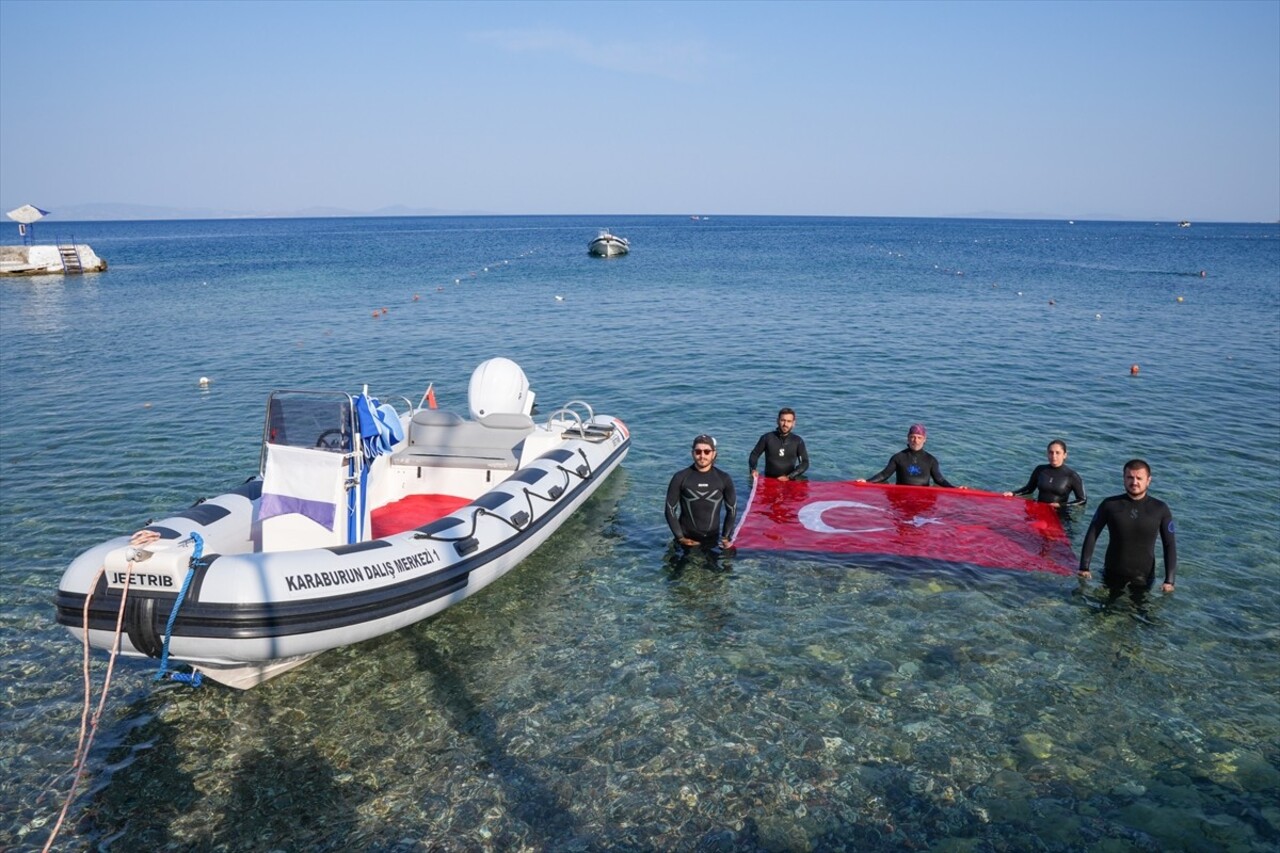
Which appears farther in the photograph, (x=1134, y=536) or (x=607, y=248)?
(x=607, y=248)

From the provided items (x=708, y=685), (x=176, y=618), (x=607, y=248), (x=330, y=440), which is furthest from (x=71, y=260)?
(x=708, y=685)

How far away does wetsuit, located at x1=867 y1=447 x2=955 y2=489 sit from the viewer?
37.1 feet

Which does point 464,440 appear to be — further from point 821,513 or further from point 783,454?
point 821,513

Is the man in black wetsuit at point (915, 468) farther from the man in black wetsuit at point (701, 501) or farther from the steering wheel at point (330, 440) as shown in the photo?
the steering wheel at point (330, 440)

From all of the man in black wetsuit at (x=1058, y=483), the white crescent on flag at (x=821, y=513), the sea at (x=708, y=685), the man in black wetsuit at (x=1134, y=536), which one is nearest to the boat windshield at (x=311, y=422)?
the sea at (x=708, y=685)

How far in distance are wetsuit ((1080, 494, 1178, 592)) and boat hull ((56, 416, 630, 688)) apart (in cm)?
623

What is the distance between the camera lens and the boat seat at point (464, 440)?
10609mm

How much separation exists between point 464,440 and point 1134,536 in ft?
26.5

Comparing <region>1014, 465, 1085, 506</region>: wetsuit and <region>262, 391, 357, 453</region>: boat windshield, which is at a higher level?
<region>262, 391, 357, 453</region>: boat windshield

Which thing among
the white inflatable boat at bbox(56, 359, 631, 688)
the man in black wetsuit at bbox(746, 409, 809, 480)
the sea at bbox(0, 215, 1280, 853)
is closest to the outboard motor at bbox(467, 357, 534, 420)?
the white inflatable boat at bbox(56, 359, 631, 688)

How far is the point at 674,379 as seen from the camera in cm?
2064

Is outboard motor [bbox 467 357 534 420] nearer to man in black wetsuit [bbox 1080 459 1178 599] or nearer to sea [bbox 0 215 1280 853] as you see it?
sea [bbox 0 215 1280 853]

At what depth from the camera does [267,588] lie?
656 cm

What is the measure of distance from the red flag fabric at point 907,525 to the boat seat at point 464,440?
3341 millimetres
